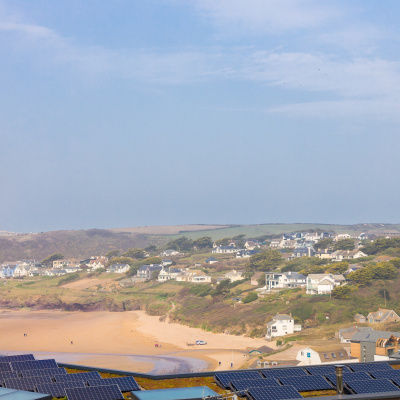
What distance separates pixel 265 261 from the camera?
136 m

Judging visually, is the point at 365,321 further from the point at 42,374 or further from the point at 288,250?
the point at 288,250

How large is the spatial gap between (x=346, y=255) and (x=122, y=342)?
263ft

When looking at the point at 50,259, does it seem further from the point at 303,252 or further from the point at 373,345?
the point at 373,345

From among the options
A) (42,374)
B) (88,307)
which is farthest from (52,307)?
(42,374)

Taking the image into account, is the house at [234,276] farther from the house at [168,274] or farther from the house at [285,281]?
the house at [168,274]

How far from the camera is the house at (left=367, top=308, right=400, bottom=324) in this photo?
81062 millimetres

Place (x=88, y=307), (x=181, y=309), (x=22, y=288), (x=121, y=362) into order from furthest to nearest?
(x=22, y=288), (x=88, y=307), (x=181, y=309), (x=121, y=362)

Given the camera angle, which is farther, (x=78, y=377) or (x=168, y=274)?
(x=168, y=274)

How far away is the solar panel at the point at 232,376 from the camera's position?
2308 cm

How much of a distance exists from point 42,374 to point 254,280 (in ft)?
319

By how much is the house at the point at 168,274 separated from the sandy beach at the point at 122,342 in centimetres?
3246

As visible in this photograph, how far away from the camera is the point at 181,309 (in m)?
103

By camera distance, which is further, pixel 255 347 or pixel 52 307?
pixel 52 307

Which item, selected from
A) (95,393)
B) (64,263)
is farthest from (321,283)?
(64,263)
